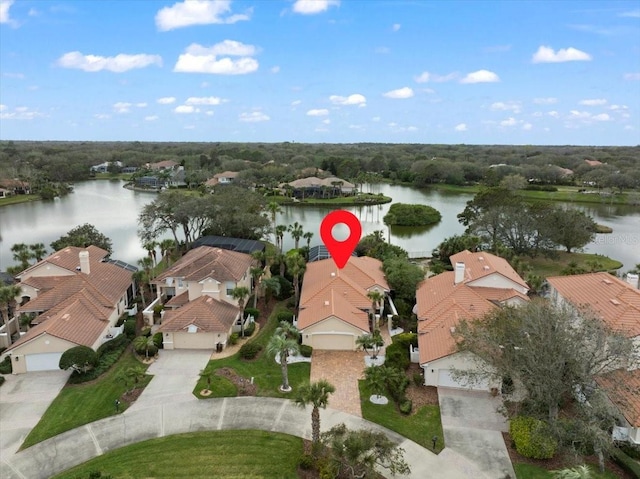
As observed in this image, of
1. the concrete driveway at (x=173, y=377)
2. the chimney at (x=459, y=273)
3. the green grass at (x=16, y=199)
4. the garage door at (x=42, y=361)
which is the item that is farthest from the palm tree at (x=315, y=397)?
the green grass at (x=16, y=199)

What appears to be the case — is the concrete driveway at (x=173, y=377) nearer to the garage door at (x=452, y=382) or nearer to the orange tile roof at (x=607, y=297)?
the garage door at (x=452, y=382)

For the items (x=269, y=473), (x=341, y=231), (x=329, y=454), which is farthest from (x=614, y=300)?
(x=341, y=231)

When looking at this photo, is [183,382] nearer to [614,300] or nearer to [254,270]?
[254,270]

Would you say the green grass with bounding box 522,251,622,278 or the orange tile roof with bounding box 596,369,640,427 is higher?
the orange tile roof with bounding box 596,369,640,427

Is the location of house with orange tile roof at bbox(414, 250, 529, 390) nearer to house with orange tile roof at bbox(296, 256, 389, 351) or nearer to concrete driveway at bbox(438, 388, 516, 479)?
concrete driveway at bbox(438, 388, 516, 479)

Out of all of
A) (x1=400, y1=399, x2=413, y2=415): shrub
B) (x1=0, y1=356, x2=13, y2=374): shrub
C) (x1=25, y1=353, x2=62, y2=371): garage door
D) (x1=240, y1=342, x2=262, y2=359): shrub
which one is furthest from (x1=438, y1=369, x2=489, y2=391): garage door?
(x1=0, y1=356, x2=13, y2=374): shrub

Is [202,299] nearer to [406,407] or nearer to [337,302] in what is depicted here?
[337,302]
